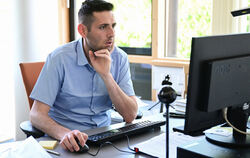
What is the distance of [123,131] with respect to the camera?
144 cm

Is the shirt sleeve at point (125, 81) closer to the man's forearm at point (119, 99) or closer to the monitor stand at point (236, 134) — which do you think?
the man's forearm at point (119, 99)

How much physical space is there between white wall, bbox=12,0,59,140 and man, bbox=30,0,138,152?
1.37 metres

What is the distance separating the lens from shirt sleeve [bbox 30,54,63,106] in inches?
67.8

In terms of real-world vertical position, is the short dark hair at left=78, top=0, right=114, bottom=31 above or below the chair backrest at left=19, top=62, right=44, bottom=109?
above

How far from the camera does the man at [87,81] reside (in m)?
1.78

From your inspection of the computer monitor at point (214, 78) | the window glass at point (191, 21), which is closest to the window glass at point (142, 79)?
the window glass at point (191, 21)

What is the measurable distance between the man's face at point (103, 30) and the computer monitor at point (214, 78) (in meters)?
0.88

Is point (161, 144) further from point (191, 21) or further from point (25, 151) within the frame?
point (191, 21)

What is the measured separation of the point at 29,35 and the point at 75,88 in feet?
5.15

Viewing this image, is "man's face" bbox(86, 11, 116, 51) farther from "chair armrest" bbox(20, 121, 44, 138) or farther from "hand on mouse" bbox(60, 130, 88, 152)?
"hand on mouse" bbox(60, 130, 88, 152)

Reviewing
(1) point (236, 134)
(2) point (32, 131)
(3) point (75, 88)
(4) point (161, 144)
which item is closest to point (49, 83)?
(3) point (75, 88)

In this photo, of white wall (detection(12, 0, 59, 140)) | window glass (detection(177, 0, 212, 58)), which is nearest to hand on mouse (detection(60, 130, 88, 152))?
window glass (detection(177, 0, 212, 58))

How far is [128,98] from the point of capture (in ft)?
6.05

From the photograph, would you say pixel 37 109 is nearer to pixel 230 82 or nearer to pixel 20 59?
pixel 230 82
